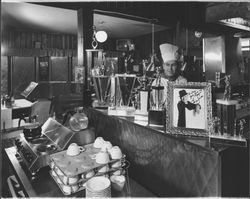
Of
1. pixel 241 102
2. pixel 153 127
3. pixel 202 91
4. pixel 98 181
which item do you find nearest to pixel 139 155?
pixel 153 127

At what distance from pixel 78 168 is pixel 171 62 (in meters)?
1.18

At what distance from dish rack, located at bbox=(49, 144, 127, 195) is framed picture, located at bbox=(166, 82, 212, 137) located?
1.72ft

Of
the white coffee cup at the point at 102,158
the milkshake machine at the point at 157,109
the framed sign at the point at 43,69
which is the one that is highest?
the framed sign at the point at 43,69

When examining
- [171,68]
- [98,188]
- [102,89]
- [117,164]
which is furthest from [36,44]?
[98,188]

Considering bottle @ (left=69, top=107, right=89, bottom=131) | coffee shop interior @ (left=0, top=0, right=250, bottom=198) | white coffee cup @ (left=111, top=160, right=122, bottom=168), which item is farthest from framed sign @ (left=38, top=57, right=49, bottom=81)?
white coffee cup @ (left=111, top=160, right=122, bottom=168)

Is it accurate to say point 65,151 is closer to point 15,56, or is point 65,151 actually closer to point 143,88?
point 143,88

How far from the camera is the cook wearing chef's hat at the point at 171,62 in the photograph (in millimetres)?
1957

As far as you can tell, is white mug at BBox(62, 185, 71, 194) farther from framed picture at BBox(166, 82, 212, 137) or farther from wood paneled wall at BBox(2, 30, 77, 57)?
wood paneled wall at BBox(2, 30, 77, 57)

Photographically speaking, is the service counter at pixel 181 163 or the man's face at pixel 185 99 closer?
the service counter at pixel 181 163

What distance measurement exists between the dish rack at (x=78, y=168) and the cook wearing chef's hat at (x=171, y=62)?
0.84 metres

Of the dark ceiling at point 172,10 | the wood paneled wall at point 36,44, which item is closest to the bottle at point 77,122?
the dark ceiling at point 172,10

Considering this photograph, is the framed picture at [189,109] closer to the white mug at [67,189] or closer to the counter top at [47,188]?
the counter top at [47,188]

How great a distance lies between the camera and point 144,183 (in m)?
1.67

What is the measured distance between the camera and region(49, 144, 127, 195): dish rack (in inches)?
57.9
